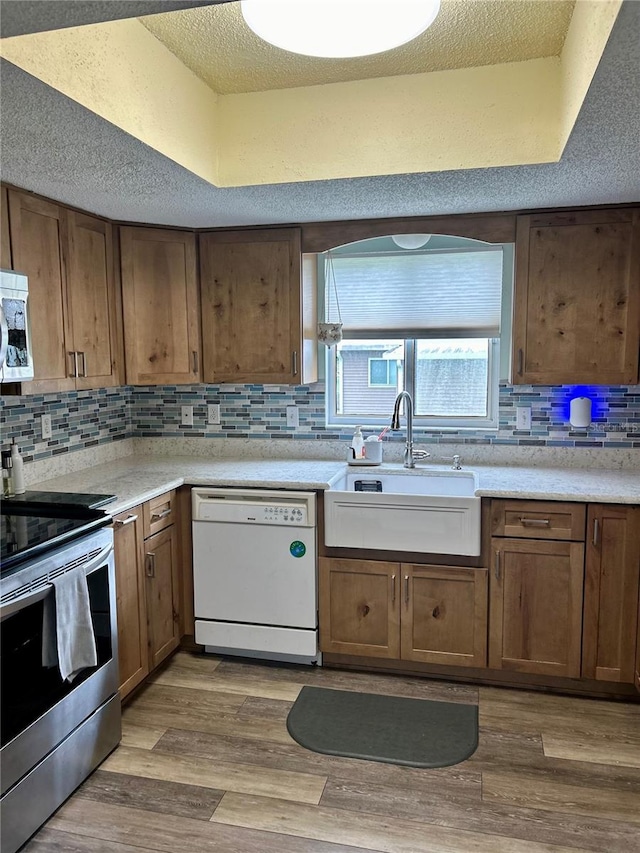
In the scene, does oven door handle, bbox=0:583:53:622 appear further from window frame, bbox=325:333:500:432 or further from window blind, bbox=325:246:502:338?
window blind, bbox=325:246:502:338

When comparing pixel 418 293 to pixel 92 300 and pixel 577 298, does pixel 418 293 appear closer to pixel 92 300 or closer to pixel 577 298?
pixel 577 298

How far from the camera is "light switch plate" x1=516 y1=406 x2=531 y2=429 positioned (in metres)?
3.19

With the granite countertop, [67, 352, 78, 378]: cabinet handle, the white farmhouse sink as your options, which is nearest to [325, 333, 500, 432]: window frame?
the granite countertop

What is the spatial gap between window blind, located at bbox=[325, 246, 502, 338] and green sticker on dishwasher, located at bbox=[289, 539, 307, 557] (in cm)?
123

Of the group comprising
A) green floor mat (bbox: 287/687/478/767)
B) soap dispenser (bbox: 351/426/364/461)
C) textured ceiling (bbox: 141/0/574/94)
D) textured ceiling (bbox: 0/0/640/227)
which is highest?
textured ceiling (bbox: 141/0/574/94)

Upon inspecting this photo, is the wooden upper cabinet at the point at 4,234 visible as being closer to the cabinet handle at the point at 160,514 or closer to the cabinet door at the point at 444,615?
the cabinet handle at the point at 160,514

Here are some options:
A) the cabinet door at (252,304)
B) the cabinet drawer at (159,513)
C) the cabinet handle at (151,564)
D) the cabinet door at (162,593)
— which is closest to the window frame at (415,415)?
the cabinet door at (252,304)

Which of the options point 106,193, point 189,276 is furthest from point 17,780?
point 189,276

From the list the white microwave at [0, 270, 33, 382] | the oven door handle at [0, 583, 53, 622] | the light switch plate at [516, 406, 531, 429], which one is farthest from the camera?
the light switch plate at [516, 406, 531, 429]

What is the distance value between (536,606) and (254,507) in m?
1.33

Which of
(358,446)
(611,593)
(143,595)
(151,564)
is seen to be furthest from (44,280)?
(611,593)

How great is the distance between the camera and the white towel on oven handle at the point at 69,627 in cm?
195

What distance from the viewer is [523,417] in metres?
3.20

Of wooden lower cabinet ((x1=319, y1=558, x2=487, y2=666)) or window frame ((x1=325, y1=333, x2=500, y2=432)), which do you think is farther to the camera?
window frame ((x1=325, y1=333, x2=500, y2=432))
